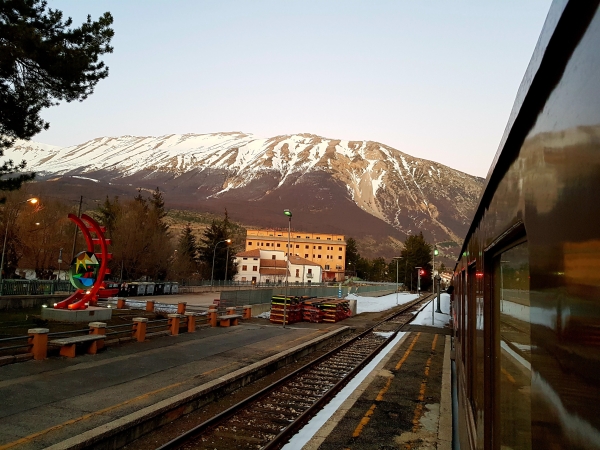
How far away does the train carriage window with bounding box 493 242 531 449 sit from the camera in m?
1.81

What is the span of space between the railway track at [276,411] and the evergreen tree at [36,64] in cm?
1085

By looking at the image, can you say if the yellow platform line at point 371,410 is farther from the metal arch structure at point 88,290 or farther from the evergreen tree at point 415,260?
the evergreen tree at point 415,260

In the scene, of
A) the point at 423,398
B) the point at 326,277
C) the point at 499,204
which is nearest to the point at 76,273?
the point at 423,398

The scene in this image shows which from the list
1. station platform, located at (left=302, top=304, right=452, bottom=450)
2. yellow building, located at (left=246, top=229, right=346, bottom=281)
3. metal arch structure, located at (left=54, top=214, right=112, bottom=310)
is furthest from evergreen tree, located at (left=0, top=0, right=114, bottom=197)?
yellow building, located at (left=246, top=229, right=346, bottom=281)

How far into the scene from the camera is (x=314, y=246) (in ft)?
428

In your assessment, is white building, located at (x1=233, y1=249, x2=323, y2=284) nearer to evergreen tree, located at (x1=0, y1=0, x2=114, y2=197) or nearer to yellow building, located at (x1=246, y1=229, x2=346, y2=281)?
yellow building, located at (x1=246, y1=229, x2=346, y2=281)

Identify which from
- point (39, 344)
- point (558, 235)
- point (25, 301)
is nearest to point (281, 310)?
point (39, 344)

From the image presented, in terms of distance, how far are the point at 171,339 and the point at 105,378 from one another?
5606 mm

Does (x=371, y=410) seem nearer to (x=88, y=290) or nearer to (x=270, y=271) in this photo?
(x=88, y=290)

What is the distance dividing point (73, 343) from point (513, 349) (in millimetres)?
12043

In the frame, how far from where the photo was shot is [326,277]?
11906 centimetres

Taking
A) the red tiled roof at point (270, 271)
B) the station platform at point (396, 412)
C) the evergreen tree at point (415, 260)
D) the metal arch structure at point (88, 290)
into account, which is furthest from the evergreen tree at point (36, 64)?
the red tiled roof at point (270, 271)

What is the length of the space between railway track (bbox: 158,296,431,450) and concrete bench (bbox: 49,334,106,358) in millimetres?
5288

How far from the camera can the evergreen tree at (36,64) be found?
12.5 metres
